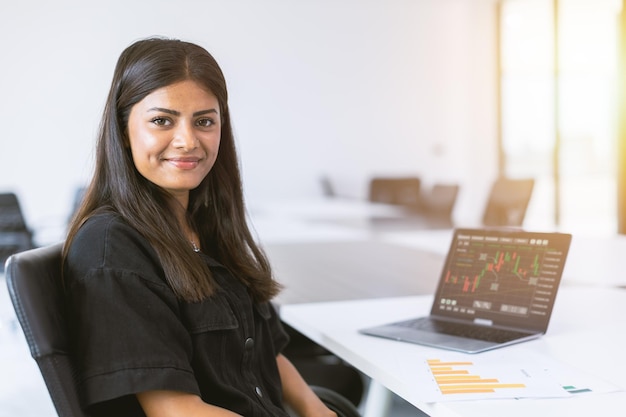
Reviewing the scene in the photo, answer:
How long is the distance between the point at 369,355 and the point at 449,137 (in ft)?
29.0

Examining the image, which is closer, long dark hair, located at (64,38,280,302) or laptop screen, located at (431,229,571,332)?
long dark hair, located at (64,38,280,302)

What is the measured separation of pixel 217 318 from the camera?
1.27 metres

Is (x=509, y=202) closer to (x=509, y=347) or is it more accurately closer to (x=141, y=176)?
(x=509, y=347)

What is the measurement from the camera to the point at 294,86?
933cm

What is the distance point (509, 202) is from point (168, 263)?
428 centimetres

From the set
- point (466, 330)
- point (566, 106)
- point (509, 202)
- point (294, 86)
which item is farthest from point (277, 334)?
point (294, 86)

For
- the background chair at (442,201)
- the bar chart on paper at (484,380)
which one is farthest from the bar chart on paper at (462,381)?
the background chair at (442,201)

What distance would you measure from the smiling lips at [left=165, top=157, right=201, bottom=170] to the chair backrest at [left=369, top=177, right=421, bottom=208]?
6.65 meters

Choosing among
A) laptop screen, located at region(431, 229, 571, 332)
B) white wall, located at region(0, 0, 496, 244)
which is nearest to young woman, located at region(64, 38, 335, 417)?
laptop screen, located at region(431, 229, 571, 332)

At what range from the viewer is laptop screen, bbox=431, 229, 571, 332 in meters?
1.67

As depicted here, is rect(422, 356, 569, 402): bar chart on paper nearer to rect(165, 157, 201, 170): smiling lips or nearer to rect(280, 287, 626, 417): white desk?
rect(280, 287, 626, 417): white desk

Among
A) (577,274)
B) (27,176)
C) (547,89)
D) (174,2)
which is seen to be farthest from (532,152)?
(577,274)

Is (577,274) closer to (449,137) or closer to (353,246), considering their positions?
(353,246)

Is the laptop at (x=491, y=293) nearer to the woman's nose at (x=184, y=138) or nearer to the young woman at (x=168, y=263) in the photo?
the young woman at (x=168, y=263)
